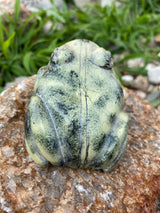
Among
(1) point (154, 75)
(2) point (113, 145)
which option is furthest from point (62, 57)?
(1) point (154, 75)

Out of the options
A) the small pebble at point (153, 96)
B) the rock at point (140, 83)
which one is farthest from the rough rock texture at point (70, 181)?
the rock at point (140, 83)

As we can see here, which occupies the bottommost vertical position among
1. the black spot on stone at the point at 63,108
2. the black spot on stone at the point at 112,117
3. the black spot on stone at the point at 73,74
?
the black spot on stone at the point at 112,117

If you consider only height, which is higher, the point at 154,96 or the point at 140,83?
the point at 140,83

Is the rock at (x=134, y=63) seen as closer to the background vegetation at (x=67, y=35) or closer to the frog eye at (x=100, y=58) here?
the background vegetation at (x=67, y=35)

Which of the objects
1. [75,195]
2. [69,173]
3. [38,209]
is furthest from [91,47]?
[38,209]

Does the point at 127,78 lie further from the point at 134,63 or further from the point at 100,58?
the point at 100,58

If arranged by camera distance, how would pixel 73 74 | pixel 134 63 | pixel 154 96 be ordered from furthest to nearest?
Answer: pixel 134 63 → pixel 154 96 → pixel 73 74

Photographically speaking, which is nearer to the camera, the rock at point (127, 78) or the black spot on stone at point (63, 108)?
the black spot on stone at point (63, 108)

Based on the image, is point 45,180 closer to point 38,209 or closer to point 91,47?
point 38,209
